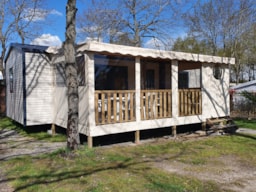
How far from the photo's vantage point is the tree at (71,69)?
5.27m

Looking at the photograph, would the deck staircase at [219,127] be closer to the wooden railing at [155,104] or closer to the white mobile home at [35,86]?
A: the wooden railing at [155,104]

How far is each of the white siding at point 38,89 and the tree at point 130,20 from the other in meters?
12.8

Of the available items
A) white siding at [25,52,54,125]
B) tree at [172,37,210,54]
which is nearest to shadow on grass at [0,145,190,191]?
white siding at [25,52,54,125]

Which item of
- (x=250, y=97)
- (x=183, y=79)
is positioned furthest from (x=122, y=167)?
(x=250, y=97)

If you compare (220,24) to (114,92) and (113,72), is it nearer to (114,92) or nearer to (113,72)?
(113,72)

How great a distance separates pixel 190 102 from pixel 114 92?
310cm

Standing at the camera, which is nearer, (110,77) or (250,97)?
(110,77)

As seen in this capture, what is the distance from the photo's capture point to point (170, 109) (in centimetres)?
775

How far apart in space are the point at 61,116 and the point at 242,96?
449 inches

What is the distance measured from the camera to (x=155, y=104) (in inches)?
288

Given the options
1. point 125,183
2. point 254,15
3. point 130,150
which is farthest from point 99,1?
point 125,183

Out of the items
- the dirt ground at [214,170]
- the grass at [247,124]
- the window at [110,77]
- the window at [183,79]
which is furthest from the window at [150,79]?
the dirt ground at [214,170]

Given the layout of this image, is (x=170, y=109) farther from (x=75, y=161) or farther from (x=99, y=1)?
(x=99, y=1)

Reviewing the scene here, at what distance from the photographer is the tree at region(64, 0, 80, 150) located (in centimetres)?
527
